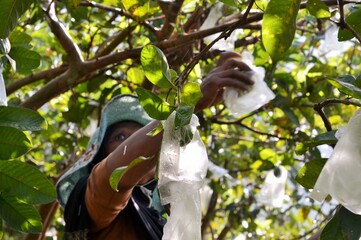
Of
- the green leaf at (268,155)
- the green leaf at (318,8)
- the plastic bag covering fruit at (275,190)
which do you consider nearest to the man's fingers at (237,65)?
the green leaf at (318,8)

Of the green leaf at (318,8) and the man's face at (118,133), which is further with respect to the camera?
the man's face at (118,133)

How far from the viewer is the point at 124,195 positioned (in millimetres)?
1494

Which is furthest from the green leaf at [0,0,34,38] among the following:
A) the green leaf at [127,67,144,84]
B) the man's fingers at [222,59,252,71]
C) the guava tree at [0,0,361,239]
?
the green leaf at [127,67,144,84]

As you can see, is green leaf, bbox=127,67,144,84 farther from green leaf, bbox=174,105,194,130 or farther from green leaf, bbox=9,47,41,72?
green leaf, bbox=174,105,194,130

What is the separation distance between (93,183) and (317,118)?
4.99 feet

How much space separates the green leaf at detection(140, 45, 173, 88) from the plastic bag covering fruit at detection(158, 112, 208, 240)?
0.06m

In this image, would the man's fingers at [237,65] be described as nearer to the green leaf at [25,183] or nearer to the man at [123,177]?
the man at [123,177]

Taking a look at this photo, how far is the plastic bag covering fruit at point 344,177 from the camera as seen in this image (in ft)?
2.96

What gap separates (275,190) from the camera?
252 centimetres

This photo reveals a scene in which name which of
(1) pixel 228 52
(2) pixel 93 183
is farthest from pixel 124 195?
(1) pixel 228 52

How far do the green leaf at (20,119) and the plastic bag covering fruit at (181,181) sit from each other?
28cm

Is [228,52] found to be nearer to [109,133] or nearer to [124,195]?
[109,133]

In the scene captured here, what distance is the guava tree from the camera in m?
1.08

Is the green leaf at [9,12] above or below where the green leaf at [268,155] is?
above
